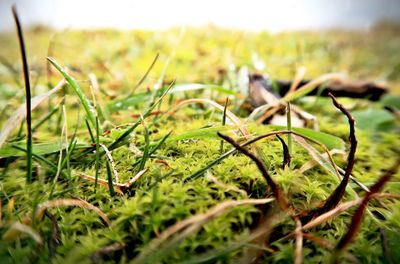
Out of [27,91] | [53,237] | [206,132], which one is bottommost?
[53,237]

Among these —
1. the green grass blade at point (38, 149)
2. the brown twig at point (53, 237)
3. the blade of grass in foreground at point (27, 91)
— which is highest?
the blade of grass in foreground at point (27, 91)

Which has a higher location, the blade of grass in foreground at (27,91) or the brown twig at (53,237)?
the blade of grass in foreground at (27,91)

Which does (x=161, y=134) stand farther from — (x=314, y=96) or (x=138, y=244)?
(x=314, y=96)

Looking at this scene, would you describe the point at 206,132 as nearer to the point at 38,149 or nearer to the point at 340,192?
the point at 340,192

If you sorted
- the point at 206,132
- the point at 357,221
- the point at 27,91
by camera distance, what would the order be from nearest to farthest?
the point at 357,221 < the point at 27,91 < the point at 206,132

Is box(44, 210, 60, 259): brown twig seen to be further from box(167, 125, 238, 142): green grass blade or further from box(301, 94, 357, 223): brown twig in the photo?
box(301, 94, 357, 223): brown twig

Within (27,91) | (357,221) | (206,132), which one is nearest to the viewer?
(357,221)

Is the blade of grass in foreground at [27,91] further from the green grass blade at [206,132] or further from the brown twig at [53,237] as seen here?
the green grass blade at [206,132]

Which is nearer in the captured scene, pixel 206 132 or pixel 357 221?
pixel 357 221

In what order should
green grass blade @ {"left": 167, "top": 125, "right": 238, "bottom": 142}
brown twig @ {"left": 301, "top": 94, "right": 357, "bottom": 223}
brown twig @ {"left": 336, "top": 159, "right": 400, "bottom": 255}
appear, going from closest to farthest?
1. brown twig @ {"left": 336, "top": 159, "right": 400, "bottom": 255}
2. brown twig @ {"left": 301, "top": 94, "right": 357, "bottom": 223}
3. green grass blade @ {"left": 167, "top": 125, "right": 238, "bottom": 142}

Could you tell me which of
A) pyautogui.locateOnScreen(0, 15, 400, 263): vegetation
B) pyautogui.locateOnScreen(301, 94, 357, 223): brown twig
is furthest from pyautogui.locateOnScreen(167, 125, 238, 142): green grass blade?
pyautogui.locateOnScreen(301, 94, 357, 223): brown twig

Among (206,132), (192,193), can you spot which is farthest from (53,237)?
(206,132)

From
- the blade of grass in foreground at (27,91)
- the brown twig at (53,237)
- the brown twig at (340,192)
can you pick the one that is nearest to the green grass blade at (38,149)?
the blade of grass in foreground at (27,91)
